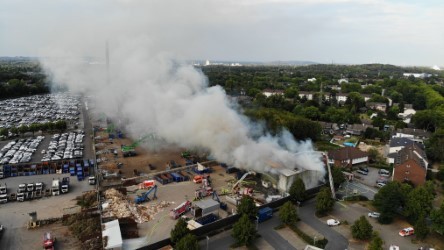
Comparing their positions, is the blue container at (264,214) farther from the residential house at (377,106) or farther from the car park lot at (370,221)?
the residential house at (377,106)

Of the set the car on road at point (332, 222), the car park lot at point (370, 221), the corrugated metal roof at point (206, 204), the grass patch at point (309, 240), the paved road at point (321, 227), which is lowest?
the car park lot at point (370, 221)

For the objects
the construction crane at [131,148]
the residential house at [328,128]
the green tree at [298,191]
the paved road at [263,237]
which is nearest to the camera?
the paved road at [263,237]

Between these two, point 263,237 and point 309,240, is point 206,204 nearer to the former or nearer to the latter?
point 263,237

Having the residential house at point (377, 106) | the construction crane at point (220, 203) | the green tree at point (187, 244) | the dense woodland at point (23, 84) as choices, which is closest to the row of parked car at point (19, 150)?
the construction crane at point (220, 203)

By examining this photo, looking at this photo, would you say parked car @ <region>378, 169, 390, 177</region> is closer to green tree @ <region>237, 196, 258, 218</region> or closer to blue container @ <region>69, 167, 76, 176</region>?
green tree @ <region>237, 196, 258, 218</region>

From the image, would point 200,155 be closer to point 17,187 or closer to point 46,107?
Answer: point 17,187
